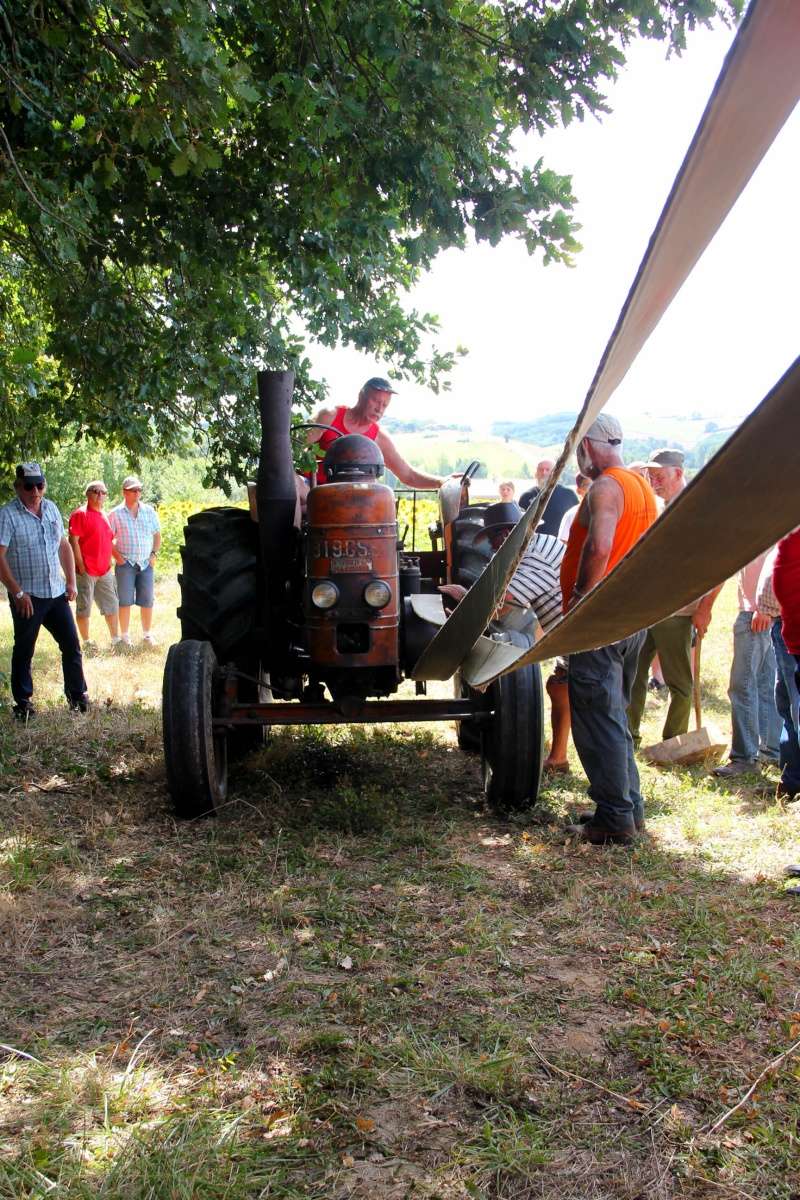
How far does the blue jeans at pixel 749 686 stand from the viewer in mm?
5738

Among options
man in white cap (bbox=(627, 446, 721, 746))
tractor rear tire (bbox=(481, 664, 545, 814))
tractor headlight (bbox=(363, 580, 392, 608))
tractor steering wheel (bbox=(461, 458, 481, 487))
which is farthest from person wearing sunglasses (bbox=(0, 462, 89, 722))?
man in white cap (bbox=(627, 446, 721, 746))

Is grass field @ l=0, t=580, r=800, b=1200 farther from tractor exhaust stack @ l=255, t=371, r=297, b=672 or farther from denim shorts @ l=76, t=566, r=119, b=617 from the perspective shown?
denim shorts @ l=76, t=566, r=119, b=617

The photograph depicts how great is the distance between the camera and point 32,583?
7.18 metres

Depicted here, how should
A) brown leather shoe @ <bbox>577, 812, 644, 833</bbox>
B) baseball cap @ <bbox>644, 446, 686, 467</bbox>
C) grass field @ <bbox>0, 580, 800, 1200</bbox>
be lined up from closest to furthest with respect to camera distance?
1. grass field @ <bbox>0, 580, 800, 1200</bbox>
2. brown leather shoe @ <bbox>577, 812, 644, 833</bbox>
3. baseball cap @ <bbox>644, 446, 686, 467</bbox>

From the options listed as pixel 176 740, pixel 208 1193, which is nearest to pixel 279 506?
pixel 176 740

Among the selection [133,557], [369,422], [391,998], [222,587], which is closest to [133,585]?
[133,557]

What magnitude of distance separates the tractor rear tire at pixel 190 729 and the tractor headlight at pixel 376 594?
796mm

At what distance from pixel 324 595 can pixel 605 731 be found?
132cm

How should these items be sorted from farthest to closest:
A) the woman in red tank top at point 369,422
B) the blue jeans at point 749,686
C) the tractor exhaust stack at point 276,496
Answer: the blue jeans at point 749,686, the woman in red tank top at point 369,422, the tractor exhaust stack at point 276,496

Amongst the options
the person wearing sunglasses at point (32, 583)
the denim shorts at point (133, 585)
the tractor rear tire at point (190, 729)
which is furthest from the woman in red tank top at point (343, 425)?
the denim shorts at point (133, 585)

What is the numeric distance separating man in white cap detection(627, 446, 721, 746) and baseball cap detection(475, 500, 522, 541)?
1229 mm

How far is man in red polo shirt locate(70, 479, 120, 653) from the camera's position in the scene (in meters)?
10.5

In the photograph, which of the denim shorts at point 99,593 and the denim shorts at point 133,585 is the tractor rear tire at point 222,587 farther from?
the denim shorts at point 99,593

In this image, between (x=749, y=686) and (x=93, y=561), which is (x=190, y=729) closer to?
(x=749, y=686)
